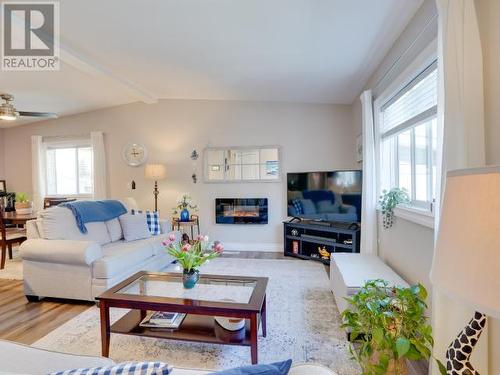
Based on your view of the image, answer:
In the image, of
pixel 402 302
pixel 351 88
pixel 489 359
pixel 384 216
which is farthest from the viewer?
pixel 351 88

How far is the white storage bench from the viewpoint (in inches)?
87.6

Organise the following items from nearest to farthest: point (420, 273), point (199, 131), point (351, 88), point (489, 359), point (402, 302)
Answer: point (489, 359)
point (402, 302)
point (420, 273)
point (351, 88)
point (199, 131)

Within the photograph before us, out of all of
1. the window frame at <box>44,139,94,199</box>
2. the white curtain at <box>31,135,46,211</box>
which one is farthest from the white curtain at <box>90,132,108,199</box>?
the white curtain at <box>31,135,46,211</box>

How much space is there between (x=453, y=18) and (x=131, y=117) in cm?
529

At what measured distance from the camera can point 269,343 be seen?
213cm

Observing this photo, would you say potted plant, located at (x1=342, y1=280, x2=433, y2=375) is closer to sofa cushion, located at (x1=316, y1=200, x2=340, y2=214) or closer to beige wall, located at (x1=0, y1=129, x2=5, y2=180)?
sofa cushion, located at (x1=316, y1=200, x2=340, y2=214)

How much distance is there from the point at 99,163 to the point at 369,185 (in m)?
4.93

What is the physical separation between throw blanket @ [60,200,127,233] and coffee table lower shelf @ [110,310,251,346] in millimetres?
1668

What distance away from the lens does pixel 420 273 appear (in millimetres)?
2146

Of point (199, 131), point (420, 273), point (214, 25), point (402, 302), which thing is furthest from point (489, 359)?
point (199, 131)

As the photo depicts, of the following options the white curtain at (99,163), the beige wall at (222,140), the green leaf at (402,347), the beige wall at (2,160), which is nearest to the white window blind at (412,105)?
the green leaf at (402,347)

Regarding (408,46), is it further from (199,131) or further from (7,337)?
(7,337)

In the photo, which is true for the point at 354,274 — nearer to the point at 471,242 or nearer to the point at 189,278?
the point at 189,278

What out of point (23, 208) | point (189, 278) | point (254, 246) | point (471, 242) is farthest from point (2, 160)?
point (471, 242)
